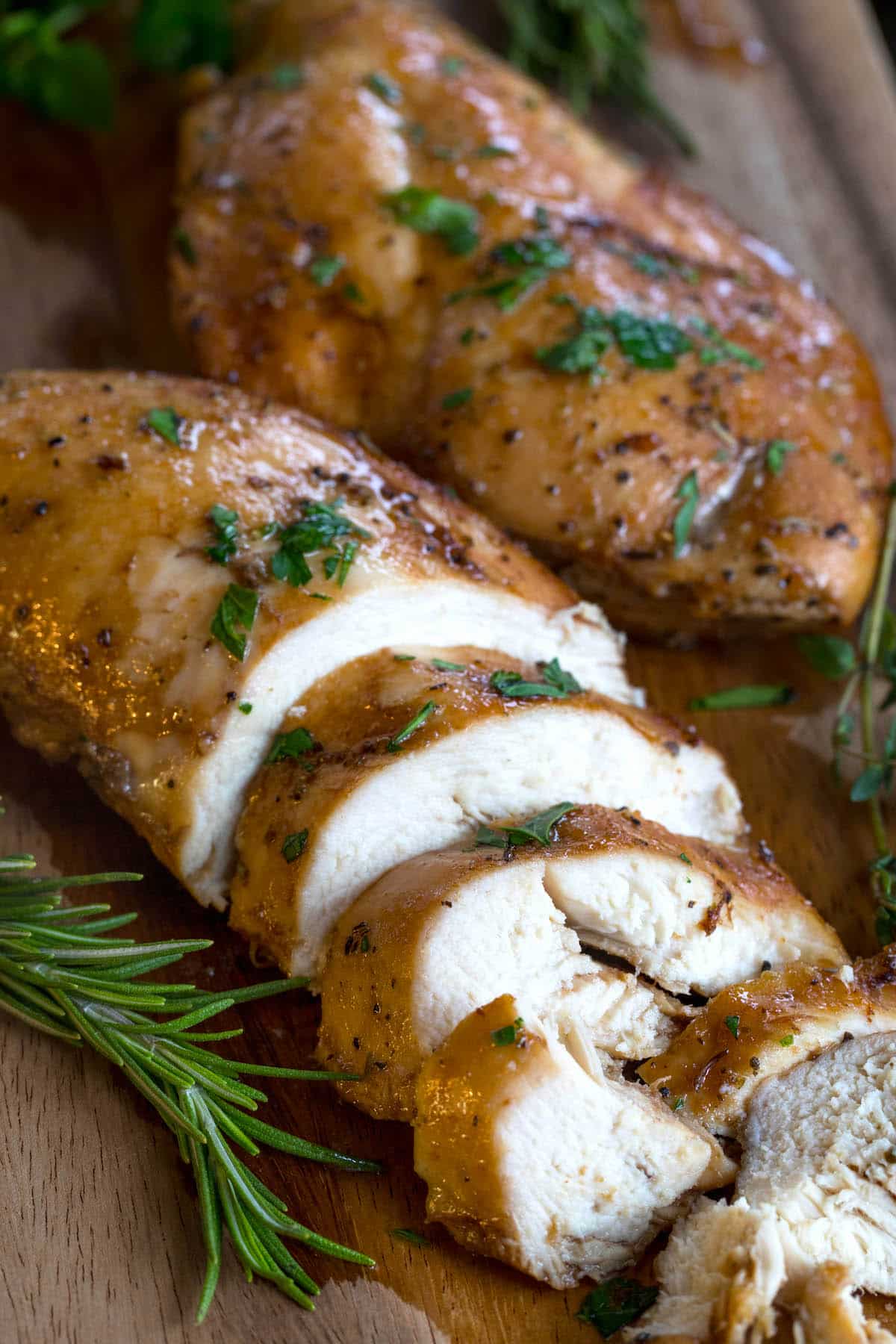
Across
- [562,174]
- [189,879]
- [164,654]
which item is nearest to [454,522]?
[164,654]

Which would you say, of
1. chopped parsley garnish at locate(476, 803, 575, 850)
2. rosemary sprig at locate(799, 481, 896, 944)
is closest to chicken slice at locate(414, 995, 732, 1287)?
chopped parsley garnish at locate(476, 803, 575, 850)

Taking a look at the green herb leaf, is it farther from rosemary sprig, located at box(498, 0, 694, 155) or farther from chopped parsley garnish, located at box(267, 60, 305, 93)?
chopped parsley garnish, located at box(267, 60, 305, 93)

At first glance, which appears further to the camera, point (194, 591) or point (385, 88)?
point (385, 88)

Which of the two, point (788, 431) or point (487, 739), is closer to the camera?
point (487, 739)

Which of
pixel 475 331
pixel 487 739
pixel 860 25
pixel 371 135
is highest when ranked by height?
pixel 860 25

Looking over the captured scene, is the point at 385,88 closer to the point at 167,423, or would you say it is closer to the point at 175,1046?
the point at 167,423

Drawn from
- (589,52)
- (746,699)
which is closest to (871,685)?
(746,699)

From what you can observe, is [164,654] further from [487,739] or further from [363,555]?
[487,739]
